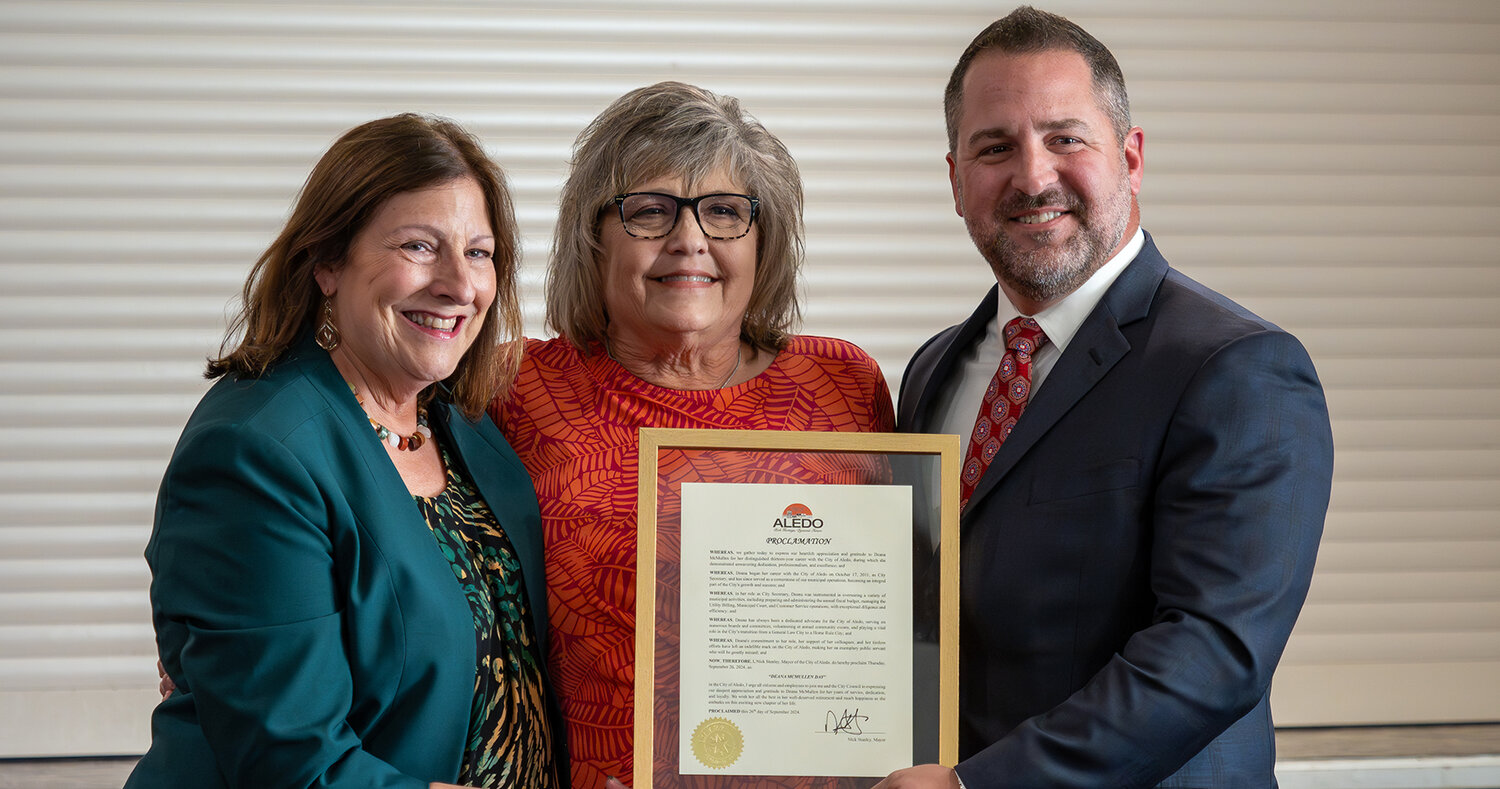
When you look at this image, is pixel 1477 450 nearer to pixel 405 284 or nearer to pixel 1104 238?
pixel 1104 238

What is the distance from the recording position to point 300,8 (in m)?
3.57

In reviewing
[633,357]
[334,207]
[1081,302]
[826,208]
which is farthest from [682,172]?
[826,208]

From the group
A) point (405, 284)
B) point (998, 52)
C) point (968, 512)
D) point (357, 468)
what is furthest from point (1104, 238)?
point (357, 468)

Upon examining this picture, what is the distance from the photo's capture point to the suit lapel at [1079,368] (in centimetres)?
180

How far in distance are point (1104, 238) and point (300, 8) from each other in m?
2.80

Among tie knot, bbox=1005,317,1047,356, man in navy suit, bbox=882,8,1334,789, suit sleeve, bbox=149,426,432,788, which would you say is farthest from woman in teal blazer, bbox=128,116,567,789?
tie knot, bbox=1005,317,1047,356

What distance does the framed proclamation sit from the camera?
173cm

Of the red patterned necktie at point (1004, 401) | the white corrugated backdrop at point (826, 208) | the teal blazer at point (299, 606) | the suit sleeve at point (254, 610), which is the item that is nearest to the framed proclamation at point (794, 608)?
the red patterned necktie at point (1004, 401)

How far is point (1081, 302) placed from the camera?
1971 mm

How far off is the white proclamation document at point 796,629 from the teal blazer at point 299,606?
39cm

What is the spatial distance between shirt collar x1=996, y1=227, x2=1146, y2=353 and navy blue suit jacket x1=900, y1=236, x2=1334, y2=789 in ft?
0.21
